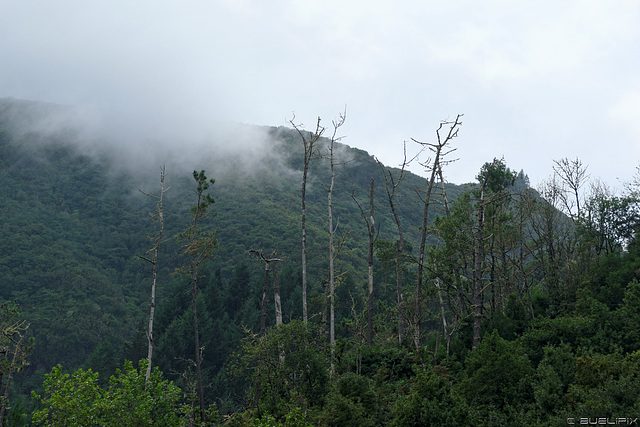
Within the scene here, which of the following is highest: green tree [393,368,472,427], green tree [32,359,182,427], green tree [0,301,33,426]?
green tree [393,368,472,427]

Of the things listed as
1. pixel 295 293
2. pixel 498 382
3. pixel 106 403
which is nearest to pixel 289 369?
pixel 106 403

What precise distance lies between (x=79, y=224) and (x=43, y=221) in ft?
18.8

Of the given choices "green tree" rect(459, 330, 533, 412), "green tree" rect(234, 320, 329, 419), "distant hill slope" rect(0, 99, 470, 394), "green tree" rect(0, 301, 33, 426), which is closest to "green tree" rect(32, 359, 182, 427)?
"green tree" rect(234, 320, 329, 419)

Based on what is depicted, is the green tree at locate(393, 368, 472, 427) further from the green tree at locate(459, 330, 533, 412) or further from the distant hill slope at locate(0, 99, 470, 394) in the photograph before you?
the distant hill slope at locate(0, 99, 470, 394)

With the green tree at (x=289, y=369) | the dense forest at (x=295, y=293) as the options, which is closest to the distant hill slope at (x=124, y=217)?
the dense forest at (x=295, y=293)

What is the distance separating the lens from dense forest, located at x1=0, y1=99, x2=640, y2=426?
10.9m

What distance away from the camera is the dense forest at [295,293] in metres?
10.9

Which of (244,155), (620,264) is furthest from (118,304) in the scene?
(244,155)

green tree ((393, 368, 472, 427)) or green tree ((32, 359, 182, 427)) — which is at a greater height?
green tree ((393, 368, 472, 427))

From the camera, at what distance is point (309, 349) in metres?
13.2

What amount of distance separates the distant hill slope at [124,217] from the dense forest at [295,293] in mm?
405

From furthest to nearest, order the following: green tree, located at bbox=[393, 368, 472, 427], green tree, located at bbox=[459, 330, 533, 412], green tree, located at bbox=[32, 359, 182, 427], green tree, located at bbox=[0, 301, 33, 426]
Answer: green tree, located at bbox=[0, 301, 33, 426], green tree, located at bbox=[32, 359, 182, 427], green tree, located at bbox=[459, 330, 533, 412], green tree, located at bbox=[393, 368, 472, 427]

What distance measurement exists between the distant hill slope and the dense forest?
1.33ft

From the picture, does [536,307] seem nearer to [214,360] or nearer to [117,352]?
[214,360]
